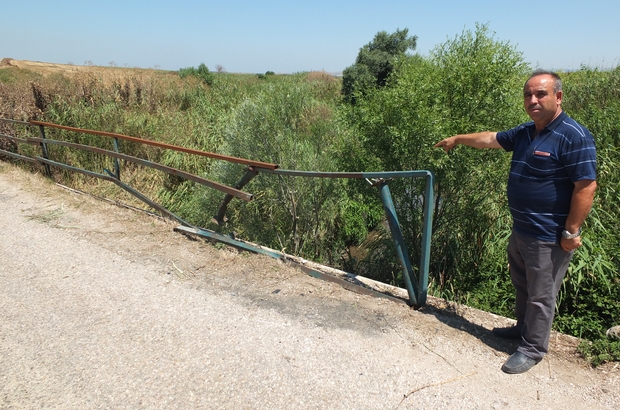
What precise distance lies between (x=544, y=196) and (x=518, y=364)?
3.50 feet

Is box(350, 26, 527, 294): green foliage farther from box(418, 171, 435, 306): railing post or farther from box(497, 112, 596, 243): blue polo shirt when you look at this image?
box(497, 112, 596, 243): blue polo shirt

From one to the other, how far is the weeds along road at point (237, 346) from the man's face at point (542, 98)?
62.5 inches

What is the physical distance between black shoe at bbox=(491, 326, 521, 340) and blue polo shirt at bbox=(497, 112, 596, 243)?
80cm

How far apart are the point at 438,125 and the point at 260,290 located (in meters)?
2.41

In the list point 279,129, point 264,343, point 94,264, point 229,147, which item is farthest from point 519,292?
point 229,147

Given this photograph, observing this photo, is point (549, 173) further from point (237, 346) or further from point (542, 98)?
point (237, 346)

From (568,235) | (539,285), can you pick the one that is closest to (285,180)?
(539,285)

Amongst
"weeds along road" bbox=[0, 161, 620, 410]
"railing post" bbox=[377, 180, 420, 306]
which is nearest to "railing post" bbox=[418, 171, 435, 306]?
"railing post" bbox=[377, 180, 420, 306]

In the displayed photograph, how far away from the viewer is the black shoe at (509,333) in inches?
125

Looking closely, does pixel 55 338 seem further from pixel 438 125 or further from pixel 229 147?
pixel 229 147

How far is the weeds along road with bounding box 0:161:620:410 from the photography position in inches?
104

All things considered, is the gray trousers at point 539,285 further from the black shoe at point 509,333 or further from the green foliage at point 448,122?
the green foliage at point 448,122

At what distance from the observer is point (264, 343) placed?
3.15 m

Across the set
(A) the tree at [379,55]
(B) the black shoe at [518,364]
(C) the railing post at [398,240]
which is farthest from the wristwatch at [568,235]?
(A) the tree at [379,55]
